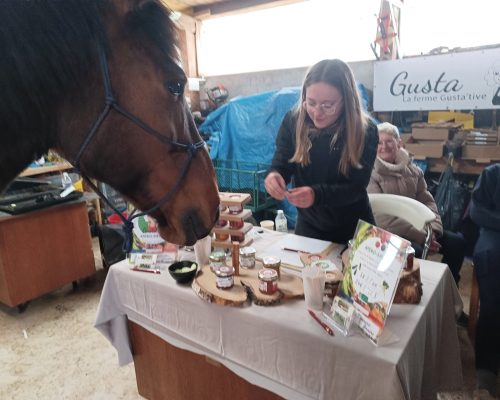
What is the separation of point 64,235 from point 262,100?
7.43ft

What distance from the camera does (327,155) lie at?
1423mm

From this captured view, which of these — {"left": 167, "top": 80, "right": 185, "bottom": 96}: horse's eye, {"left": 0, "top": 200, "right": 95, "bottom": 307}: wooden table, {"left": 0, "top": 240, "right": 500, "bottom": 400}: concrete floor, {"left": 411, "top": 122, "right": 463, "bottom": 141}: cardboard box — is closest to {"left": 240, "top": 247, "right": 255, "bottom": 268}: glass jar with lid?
{"left": 167, "top": 80, "right": 185, "bottom": 96}: horse's eye

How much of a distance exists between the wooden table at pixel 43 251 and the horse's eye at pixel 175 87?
2199 mm

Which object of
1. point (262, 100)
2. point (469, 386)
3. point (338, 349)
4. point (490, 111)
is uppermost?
point (262, 100)

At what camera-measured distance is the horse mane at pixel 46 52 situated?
1.76ft

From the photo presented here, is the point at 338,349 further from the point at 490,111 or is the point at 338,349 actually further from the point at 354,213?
the point at 490,111

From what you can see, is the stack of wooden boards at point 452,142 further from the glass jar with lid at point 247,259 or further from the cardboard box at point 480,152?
the glass jar with lid at point 247,259

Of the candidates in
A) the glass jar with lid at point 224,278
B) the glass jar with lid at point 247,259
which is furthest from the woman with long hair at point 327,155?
the glass jar with lid at point 224,278

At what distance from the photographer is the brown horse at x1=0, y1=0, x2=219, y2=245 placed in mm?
547

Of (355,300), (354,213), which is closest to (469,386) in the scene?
(354,213)

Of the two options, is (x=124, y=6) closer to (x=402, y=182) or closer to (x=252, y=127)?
(x=402, y=182)

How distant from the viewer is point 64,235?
259cm

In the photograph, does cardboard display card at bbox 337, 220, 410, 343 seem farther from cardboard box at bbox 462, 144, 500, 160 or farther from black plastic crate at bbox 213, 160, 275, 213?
cardboard box at bbox 462, 144, 500, 160

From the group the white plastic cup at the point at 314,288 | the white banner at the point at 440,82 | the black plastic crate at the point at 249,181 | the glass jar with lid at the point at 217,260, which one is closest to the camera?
the white plastic cup at the point at 314,288
